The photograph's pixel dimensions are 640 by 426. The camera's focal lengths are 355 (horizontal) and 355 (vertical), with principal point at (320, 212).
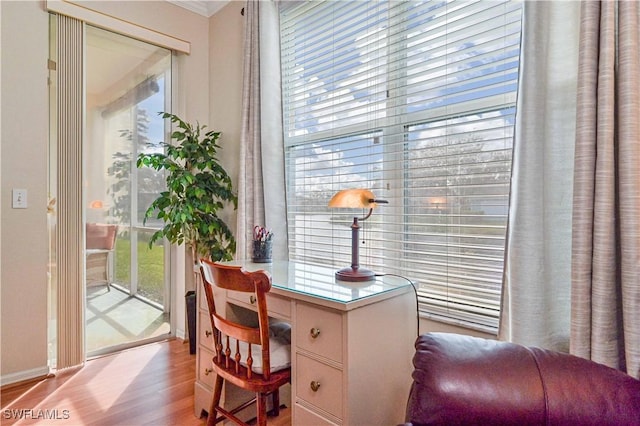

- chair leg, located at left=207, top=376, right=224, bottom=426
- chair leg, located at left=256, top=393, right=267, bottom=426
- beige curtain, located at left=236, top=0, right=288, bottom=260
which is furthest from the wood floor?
beige curtain, located at left=236, top=0, right=288, bottom=260

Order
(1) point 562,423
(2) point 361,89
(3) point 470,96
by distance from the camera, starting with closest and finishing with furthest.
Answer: (1) point 562,423, (3) point 470,96, (2) point 361,89

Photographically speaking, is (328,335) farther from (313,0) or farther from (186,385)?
(313,0)

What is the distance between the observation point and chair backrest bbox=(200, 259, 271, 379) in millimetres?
1266

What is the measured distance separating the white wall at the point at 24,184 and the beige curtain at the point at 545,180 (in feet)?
8.81

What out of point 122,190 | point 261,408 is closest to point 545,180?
point 261,408

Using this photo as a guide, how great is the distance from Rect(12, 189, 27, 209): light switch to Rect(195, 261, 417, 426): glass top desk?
1.70 m

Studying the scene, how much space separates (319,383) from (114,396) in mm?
1449

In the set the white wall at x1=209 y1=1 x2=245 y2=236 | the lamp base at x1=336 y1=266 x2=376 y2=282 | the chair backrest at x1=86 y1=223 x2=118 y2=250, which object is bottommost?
the lamp base at x1=336 y1=266 x2=376 y2=282

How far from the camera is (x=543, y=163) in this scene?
49.1 inches

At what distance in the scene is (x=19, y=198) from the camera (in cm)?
219

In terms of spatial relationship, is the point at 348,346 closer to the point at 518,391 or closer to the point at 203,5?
the point at 518,391

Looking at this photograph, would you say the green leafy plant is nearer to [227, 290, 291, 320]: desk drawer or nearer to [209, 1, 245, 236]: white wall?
[209, 1, 245, 236]: white wall

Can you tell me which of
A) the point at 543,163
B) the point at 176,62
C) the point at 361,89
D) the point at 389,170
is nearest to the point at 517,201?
the point at 543,163

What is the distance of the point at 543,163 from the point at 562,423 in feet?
2.69
